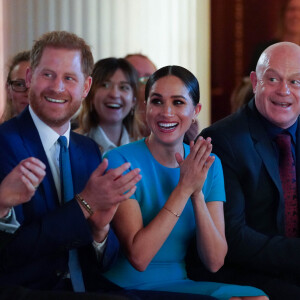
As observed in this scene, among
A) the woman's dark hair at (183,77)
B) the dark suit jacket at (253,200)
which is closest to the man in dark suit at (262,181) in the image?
the dark suit jacket at (253,200)

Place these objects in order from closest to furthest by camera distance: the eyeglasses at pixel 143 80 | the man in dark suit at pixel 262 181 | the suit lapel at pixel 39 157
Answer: the suit lapel at pixel 39 157 < the man in dark suit at pixel 262 181 < the eyeglasses at pixel 143 80

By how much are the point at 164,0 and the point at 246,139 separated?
3853 mm

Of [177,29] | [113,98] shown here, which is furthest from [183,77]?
[177,29]

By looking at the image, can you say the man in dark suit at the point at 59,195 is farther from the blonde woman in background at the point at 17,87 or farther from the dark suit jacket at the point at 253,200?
the blonde woman in background at the point at 17,87

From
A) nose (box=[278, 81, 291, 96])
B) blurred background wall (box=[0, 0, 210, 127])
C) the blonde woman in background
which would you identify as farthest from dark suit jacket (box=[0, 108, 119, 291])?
blurred background wall (box=[0, 0, 210, 127])

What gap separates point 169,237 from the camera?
7.25ft

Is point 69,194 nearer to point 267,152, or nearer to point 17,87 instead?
point 267,152

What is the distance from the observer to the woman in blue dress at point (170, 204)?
6.79 feet

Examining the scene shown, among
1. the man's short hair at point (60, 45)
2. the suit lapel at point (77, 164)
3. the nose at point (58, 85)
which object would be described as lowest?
the suit lapel at point (77, 164)

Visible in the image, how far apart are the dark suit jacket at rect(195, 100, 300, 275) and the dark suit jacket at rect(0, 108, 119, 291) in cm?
56

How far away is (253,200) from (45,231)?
0.94m

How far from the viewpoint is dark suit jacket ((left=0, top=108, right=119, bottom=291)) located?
72.9 inches

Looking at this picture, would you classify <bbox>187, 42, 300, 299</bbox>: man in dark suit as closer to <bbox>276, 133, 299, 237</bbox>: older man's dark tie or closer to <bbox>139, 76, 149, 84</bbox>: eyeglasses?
<bbox>276, 133, 299, 237</bbox>: older man's dark tie

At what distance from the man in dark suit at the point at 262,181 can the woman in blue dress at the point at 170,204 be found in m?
0.14
